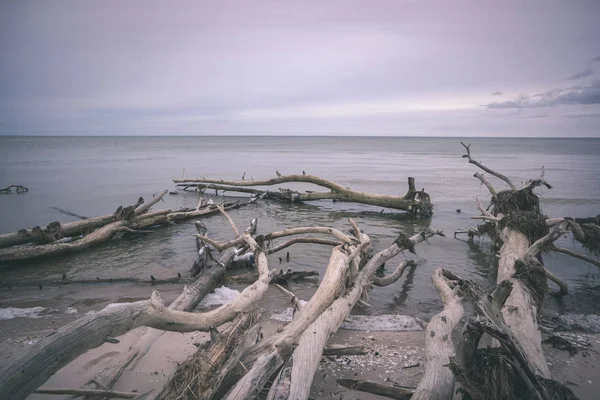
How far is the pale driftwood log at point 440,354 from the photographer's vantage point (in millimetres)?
3076

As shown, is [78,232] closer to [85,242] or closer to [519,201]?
[85,242]

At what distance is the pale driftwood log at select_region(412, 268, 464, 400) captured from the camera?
Result: 3.08 meters

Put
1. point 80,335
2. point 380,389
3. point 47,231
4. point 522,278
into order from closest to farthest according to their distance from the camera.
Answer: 1. point 80,335
2. point 380,389
3. point 522,278
4. point 47,231

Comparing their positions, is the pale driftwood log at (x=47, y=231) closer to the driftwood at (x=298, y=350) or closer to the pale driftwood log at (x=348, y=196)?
the pale driftwood log at (x=348, y=196)

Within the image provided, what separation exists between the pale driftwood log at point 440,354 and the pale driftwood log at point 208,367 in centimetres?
171

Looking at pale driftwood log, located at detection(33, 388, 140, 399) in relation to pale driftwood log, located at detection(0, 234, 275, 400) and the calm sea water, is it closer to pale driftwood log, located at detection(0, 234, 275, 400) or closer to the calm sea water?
Result: pale driftwood log, located at detection(0, 234, 275, 400)

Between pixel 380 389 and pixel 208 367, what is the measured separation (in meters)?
1.76

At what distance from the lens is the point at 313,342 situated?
367 cm

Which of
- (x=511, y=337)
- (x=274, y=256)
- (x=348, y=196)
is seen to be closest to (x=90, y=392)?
(x=511, y=337)

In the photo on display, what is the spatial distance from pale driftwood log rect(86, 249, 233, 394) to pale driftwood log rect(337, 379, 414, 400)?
8.40ft

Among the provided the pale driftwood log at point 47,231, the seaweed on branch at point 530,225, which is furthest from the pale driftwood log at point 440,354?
the pale driftwood log at point 47,231

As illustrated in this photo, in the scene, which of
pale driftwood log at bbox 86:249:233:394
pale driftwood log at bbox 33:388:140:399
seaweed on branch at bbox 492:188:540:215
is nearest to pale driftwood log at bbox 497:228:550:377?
seaweed on branch at bbox 492:188:540:215

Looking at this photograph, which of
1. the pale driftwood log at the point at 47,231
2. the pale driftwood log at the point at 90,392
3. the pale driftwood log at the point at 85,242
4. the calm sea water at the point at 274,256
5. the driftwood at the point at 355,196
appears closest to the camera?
the pale driftwood log at the point at 90,392

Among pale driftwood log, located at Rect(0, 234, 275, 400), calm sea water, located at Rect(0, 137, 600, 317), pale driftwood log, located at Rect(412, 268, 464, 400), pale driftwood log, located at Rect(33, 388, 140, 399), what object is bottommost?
calm sea water, located at Rect(0, 137, 600, 317)
